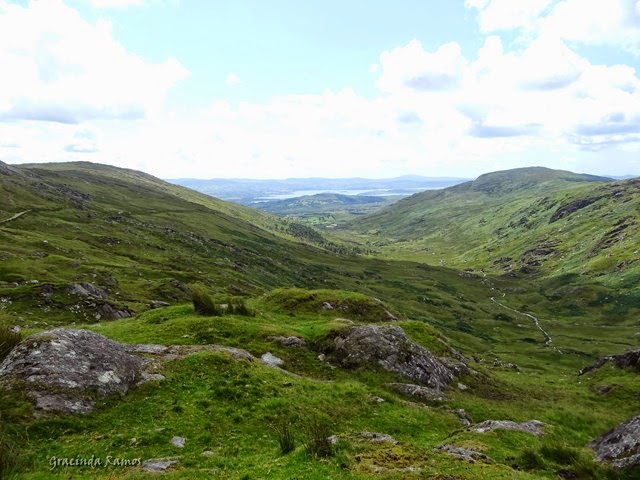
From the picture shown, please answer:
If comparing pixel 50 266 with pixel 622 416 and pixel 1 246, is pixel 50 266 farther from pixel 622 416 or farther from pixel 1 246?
pixel 622 416

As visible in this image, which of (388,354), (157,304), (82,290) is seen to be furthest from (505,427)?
(157,304)

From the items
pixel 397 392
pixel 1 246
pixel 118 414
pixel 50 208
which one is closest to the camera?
pixel 118 414

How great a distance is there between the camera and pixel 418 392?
36406 mm

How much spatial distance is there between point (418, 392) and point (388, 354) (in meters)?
4.59

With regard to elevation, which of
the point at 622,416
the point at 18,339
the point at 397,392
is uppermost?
the point at 18,339

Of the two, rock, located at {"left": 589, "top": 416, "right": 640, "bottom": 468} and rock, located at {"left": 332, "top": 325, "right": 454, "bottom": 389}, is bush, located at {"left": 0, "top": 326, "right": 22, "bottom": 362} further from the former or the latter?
rock, located at {"left": 589, "top": 416, "right": 640, "bottom": 468}

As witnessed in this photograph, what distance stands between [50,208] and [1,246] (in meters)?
107

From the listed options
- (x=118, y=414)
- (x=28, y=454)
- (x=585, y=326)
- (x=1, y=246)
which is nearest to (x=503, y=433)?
(x=118, y=414)

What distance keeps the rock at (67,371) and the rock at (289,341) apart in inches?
580

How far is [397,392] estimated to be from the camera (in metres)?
36.0

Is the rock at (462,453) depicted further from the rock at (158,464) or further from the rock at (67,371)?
the rock at (67,371)

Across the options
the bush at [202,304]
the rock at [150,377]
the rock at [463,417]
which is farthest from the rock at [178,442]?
the bush at [202,304]

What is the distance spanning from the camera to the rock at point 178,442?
22.0m

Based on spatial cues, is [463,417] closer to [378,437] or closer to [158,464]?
[378,437]
